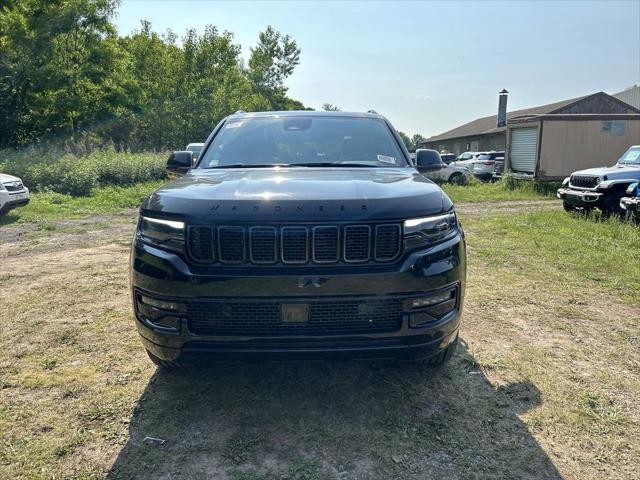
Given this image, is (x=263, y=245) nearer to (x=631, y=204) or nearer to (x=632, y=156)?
(x=631, y=204)

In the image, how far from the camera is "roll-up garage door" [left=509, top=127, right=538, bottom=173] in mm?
16844

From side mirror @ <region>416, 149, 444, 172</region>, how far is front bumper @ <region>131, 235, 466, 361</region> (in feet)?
4.95

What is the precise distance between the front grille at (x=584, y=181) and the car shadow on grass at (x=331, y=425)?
29.6 ft

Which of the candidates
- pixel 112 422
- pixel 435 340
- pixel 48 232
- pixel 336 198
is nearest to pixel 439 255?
pixel 435 340

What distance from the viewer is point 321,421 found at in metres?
2.54

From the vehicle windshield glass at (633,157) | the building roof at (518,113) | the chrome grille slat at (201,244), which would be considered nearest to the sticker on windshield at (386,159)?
the chrome grille slat at (201,244)

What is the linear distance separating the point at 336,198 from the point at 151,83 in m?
33.5

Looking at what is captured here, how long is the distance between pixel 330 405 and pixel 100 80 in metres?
23.9

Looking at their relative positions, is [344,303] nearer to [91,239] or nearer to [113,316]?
[113,316]

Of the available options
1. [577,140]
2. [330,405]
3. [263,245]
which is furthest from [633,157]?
[263,245]

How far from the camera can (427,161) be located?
3.79m

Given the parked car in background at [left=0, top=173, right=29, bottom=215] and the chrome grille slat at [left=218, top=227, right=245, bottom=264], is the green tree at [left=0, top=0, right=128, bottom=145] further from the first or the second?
the chrome grille slat at [left=218, top=227, right=245, bottom=264]

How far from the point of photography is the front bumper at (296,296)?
224 centimetres

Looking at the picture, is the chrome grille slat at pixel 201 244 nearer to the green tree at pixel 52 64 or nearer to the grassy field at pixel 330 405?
the grassy field at pixel 330 405
